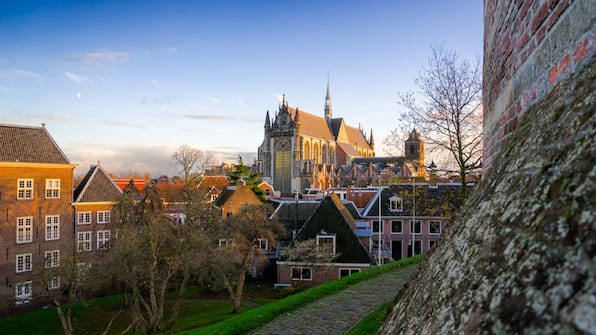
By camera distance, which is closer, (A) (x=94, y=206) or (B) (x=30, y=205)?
(B) (x=30, y=205)

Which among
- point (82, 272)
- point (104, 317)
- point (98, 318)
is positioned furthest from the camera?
point (104, 317)

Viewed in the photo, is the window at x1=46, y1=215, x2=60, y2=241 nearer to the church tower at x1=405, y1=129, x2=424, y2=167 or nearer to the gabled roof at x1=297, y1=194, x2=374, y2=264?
the gabled roof at x1=297, y1=194, x2=374, y2=264

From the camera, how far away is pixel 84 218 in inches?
1276

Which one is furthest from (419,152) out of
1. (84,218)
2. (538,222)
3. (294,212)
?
(84,218)

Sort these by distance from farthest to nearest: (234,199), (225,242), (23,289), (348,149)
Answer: (348,149)
(234,199)
(225,242)
(23,289)

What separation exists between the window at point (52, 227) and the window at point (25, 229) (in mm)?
1244

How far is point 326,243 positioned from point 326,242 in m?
0.22

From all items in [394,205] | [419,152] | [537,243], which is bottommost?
[394,205]

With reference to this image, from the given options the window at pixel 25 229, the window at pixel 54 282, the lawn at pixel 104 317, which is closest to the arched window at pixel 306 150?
the lawn at pixel 104 317

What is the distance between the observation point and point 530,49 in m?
3.05

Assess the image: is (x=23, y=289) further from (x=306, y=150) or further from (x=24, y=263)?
(x=306, y=150)

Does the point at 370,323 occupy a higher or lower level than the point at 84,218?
lower

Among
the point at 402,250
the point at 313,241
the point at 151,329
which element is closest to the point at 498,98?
the point at 151,329

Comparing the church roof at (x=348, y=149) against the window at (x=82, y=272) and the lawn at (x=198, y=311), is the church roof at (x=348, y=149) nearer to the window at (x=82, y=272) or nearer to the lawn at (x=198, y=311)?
the lawn at (x=198, y=311)
